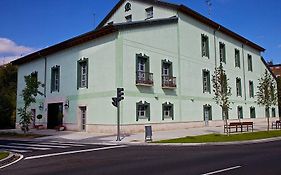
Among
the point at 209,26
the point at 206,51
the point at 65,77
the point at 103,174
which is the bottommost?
the point at 103,174

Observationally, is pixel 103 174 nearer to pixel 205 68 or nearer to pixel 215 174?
pixel 215 174

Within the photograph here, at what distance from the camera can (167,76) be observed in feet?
86.2

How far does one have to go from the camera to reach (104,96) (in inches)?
928

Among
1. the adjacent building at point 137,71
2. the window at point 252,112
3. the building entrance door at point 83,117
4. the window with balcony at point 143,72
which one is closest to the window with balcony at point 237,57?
the adjacent building at point 137,71

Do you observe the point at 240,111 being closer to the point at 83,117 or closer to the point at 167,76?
the point at 167,76

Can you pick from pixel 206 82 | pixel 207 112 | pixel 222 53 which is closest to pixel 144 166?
pixel 207 112

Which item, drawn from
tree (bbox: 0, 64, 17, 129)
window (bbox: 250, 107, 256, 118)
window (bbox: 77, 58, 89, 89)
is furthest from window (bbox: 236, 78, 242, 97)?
tree (bbox: 0, 64, 17, 129)

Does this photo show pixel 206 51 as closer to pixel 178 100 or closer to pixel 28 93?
pixel 178 100

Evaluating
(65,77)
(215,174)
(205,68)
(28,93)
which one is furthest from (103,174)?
(205,68)

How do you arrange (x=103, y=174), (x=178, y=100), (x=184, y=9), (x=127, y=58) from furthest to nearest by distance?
(x=184, y=9) → (x=178, y=100) → (x=127, y=58) → (x=103, y=174)

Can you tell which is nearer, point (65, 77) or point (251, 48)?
point (65, 77)

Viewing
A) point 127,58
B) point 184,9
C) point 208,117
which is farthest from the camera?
point 208,117

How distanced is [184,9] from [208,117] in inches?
436

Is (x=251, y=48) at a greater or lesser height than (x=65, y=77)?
greater
